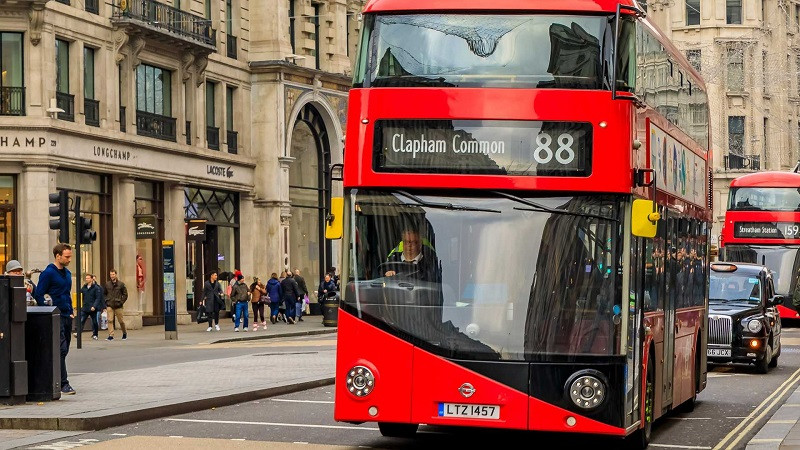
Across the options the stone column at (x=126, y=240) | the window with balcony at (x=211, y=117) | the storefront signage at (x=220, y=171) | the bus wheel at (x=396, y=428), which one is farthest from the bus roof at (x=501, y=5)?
the window with balcony at (x=211, y=117)

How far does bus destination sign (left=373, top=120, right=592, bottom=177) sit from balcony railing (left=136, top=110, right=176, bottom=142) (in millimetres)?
31387

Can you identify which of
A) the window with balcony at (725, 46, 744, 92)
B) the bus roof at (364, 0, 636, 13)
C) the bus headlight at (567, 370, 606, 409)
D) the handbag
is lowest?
the handbag

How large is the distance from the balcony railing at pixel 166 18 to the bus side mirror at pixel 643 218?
102 feet

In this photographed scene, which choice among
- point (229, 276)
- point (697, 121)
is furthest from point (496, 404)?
point (229, 276)

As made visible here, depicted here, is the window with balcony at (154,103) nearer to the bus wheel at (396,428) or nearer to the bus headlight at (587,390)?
the bus wheel at (396,428)

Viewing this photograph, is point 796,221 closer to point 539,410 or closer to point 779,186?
point 779,186

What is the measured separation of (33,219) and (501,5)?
2643 cm

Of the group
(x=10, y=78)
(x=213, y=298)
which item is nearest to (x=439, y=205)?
(x=10, y=78)

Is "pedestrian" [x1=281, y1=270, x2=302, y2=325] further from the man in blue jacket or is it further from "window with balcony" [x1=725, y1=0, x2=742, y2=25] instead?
"window with balcony" [x1=725, y1=0, x2=742, y2=25]

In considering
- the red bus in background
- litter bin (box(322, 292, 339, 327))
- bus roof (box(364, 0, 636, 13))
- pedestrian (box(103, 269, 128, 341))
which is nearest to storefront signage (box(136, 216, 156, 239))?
pedestrian (box(103, 269, 128, 341))

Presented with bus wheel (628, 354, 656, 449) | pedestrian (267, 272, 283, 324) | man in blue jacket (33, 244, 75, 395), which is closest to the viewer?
bus wheel (628, 354, 656, 449)

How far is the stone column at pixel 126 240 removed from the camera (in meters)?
42.2

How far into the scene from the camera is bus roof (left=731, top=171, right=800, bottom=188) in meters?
45.1

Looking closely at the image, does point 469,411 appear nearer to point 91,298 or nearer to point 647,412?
point 647,412
